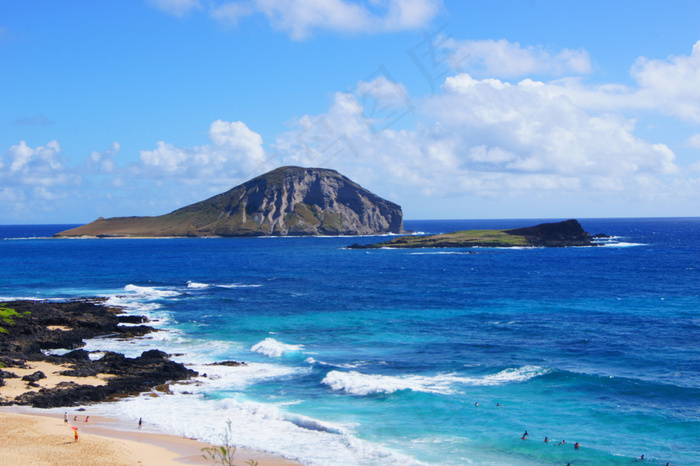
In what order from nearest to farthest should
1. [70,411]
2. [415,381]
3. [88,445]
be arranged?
1. [88,445]
2. [70,411]
3. [415,381]

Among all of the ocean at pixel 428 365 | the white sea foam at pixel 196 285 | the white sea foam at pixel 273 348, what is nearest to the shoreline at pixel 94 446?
the ocean at pixel 428 365

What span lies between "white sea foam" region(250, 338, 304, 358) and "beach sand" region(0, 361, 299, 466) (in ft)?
53.2

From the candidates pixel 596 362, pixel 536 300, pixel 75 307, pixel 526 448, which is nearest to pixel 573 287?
pixel 536 300

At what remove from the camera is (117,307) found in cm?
6794

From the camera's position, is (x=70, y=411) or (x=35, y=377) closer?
(x=70, y=411)

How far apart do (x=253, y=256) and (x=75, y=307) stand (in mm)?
87962

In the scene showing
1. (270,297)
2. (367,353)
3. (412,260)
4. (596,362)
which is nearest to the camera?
(596,362)

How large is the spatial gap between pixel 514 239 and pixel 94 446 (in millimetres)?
166969

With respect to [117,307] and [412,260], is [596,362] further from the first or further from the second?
[412,260]

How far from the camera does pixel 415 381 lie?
123 ft

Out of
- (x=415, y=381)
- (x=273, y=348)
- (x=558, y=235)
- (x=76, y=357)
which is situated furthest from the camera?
(x=558, y=235)

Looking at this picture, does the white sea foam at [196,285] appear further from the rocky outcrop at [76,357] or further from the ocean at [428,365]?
the rocky outcrop at [76,357]

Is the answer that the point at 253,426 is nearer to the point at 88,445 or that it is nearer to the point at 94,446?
the point at 94,446

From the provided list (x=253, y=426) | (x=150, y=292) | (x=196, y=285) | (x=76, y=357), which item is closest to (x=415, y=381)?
(x=253, y=426)
